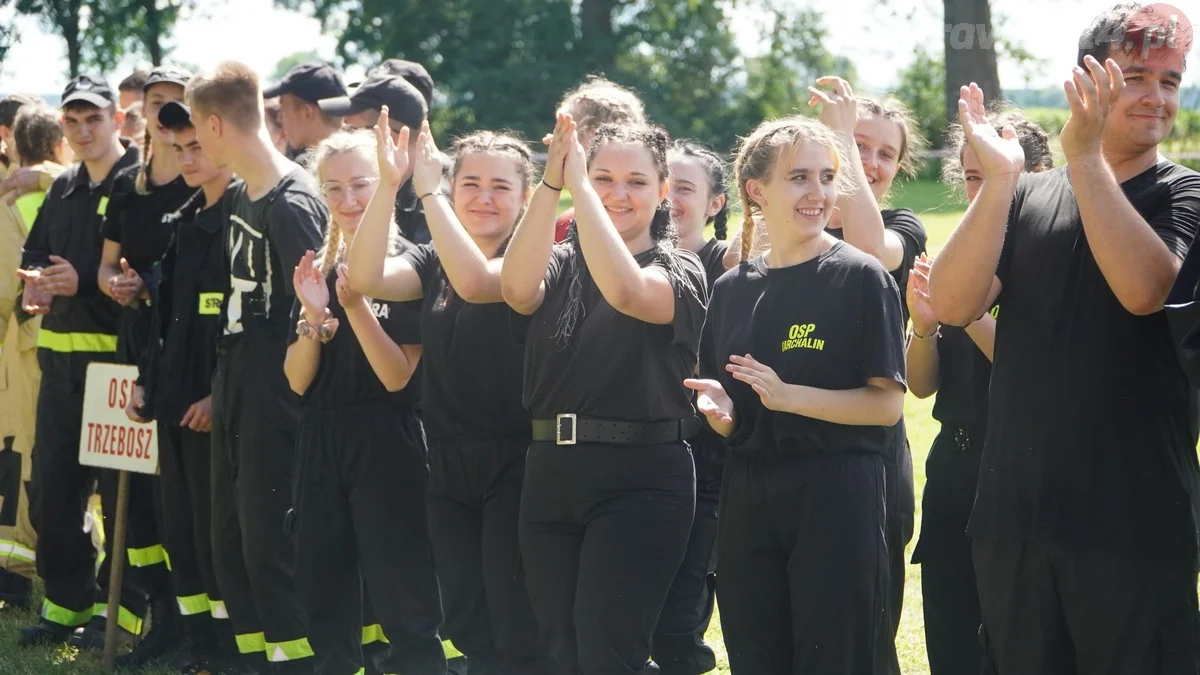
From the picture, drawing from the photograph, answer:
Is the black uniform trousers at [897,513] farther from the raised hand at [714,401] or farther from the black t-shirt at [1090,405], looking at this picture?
the black t-shirt at [1090,405]

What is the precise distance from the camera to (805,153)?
3.97 m

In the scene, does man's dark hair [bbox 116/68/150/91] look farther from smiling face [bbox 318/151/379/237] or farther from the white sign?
smiling face [bbox 318/151/379/237]

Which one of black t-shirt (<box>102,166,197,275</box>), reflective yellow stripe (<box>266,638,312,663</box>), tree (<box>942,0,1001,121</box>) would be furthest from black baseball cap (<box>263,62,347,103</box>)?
tree (<box>942,0,1001,121</box>)

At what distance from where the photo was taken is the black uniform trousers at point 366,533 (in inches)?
197

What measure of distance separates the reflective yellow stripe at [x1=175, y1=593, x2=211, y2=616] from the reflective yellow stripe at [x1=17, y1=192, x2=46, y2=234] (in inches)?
104

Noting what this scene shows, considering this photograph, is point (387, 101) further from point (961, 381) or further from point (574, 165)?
point (961, 381)

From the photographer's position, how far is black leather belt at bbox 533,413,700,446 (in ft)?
13.6

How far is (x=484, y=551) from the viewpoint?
4.63m

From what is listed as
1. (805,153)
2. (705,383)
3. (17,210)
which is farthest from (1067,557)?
(17,210)

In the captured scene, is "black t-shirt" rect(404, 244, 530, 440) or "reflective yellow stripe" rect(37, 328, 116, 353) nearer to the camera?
"black t-shirt" rect(404, 244, 530, 440)

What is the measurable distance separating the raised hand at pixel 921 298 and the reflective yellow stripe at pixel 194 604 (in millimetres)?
3320

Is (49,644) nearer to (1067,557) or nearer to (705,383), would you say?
(705,383)

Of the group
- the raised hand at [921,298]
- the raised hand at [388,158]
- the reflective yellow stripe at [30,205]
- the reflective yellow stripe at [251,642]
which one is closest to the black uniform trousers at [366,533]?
the reflective yellow stripe at [251,642]

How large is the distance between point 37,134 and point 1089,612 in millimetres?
6340
